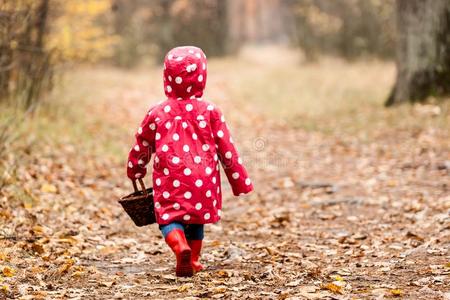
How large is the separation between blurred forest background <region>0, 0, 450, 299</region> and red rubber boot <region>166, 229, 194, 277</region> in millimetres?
104

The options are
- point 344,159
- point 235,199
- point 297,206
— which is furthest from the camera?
point 344,159

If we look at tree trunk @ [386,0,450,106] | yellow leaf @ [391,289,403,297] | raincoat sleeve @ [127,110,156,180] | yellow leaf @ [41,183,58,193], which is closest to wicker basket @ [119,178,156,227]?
raincoat sleeve @ [127,110,156,180]

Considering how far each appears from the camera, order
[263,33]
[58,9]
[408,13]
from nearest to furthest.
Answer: [408,13]
[58,9]
[263,33]

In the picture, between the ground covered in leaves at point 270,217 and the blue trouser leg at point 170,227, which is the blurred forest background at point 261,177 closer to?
the ground covered in leaves at point 270,217

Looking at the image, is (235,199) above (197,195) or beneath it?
beneath

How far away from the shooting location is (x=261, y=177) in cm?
898

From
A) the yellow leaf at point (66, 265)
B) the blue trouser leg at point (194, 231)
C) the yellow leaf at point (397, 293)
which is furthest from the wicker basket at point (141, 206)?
the yellow leaf at point (397, 293)

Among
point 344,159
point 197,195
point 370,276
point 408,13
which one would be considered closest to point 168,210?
point 197,195

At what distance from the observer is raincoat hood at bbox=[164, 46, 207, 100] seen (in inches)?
183

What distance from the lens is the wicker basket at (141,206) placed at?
4.77 meters

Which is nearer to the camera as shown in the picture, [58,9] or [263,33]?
[58,9]

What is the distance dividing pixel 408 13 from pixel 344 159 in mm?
3916

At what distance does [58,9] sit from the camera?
1438 centimetres

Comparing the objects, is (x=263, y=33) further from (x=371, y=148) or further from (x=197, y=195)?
(x=197, y=195)
